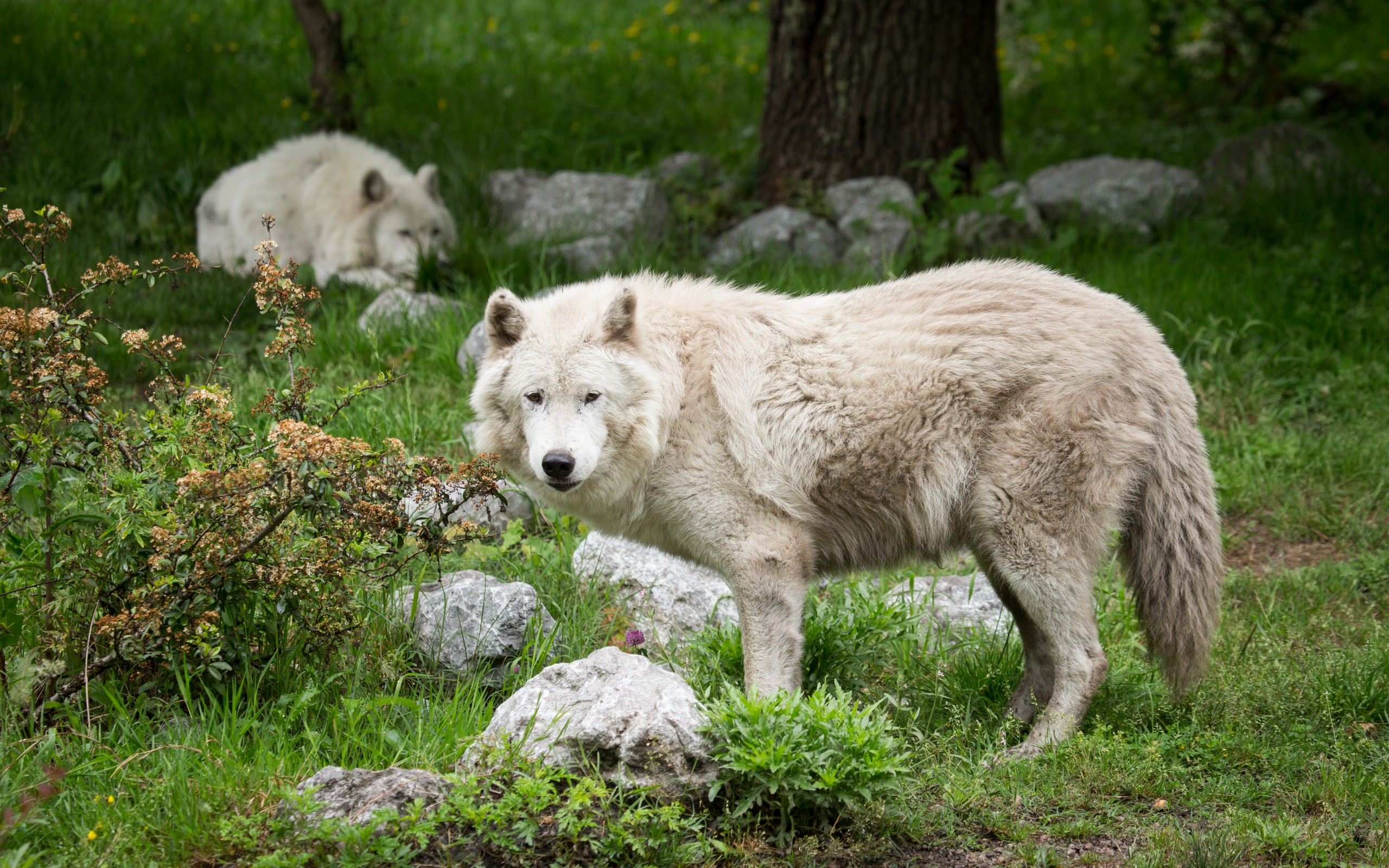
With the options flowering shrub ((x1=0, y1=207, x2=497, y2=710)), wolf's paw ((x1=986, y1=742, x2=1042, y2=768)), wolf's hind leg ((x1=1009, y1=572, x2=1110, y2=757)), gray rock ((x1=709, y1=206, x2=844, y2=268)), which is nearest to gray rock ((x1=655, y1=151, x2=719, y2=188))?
gray rock ((x1=709, y1=206, x2=844, y2=268))

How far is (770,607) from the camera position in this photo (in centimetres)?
403

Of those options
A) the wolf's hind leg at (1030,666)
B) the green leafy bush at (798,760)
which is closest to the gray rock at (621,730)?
the green leafy bush at (798,760)

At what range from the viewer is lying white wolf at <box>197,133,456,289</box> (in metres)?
8.64

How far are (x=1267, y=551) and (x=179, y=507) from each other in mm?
5514

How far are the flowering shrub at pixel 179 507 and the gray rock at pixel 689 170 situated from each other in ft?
17.4

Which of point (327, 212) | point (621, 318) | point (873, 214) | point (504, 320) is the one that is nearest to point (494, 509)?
point (504, 320)

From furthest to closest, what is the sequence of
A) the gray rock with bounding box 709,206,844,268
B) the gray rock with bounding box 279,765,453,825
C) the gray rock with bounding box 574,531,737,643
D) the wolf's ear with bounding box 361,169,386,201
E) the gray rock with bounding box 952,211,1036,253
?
the wolf's ear with bounding box 361,169,386,201 → the gray rock with bounding box 709,206,844,268 → the gray rock with bounding box 952,211,1036,253 → the gray rock with bounding box 574,531,737,643 → the gray rock with bounding box 279,765,453,825

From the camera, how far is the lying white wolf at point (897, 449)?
4.06 metres

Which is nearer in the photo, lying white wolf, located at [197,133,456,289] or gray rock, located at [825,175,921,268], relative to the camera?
gray rock, located at [825,175,921,268]

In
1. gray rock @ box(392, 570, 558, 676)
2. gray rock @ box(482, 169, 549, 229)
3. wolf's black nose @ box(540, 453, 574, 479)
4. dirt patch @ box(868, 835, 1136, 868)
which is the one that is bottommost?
dirt patch @ box(868, 835, 1136, 868)

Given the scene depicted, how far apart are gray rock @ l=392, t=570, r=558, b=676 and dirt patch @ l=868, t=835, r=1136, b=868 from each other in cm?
177

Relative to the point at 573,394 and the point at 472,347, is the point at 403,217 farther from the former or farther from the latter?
the point at 573,394

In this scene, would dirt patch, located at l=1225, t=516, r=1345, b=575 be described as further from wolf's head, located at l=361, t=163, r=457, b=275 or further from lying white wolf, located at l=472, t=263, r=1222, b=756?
wolf's head, located at l=361, t=163, r=457, b=275

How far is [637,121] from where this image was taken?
10453 mm
